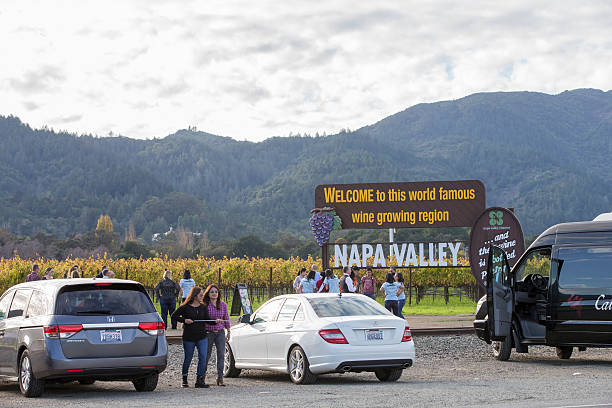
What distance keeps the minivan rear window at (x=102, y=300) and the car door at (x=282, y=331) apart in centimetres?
226

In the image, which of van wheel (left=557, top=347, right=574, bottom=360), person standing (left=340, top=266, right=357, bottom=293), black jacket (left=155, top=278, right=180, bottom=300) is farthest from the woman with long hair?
person standing (left=340, top=266, right=357, bottom=293)

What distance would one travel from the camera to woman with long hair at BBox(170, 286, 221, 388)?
A: 14.1 m

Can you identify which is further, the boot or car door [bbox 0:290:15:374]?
the boot

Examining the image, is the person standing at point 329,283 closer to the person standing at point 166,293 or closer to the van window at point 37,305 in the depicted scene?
the person standing at point 166,293

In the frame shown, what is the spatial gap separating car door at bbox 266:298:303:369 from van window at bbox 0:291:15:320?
12.7 feet

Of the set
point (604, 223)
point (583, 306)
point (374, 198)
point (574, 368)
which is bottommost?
point (574, 368)

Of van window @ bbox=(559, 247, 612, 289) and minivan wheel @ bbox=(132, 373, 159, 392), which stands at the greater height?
van window @ bbox=(559, 247, 612, 289)

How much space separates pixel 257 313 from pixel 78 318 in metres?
3.78

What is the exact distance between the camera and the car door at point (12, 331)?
43.1 feet

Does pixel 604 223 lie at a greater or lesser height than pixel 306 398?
greater

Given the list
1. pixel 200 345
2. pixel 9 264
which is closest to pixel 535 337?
pixel 200 345

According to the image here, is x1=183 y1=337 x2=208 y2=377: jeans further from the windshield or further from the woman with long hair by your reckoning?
the windshield

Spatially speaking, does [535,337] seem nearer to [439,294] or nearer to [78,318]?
[78,318]

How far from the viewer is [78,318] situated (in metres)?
12.5
